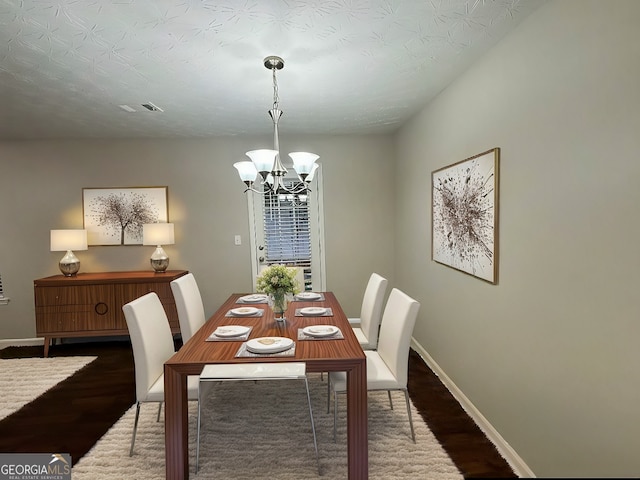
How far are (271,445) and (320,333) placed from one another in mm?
778

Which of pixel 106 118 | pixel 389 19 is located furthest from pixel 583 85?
pixel 106 118

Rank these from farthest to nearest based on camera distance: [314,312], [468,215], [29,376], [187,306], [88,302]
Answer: [88,302], [29,376], [187,306], [314,312], [468,215]

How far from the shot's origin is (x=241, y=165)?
2.55 metres

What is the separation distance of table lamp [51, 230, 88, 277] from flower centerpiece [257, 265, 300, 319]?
109 inches

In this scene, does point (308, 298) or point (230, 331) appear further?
point (308, 298)

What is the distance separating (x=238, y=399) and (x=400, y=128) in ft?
10.4

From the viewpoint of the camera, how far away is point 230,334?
2193mm

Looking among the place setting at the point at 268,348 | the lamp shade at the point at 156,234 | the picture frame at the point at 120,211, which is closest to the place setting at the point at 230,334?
the place setting at the point at 268,348

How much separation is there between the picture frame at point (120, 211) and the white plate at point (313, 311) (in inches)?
99.9

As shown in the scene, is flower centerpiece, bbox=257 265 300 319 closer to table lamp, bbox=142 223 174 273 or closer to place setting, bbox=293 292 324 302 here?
place setting, bbox=293 292 324 302

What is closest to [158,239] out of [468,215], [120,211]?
[120,211]

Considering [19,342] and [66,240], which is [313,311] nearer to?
[66,240]

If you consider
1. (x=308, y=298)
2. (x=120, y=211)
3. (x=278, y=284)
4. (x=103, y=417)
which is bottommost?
(x=103, y=417)

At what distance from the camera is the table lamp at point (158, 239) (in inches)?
165
